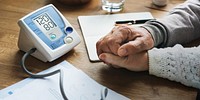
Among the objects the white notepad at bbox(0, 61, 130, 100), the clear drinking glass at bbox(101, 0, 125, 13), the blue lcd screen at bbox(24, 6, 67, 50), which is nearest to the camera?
the white notepad at bbox(0, 61, 130, 100)

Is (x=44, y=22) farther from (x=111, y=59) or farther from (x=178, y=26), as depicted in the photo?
(x=178, y=26)

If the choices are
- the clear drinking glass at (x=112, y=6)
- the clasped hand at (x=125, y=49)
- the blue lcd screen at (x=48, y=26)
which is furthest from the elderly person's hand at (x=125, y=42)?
the clear drinking glass at (x=112, y=6)

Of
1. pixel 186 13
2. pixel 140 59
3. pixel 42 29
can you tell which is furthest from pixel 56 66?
pixel 186 13

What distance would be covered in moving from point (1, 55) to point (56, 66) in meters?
0.15

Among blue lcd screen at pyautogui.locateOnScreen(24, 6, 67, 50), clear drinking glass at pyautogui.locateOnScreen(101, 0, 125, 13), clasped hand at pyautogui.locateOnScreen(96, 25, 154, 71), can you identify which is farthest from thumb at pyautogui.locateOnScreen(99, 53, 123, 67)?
clear drinking glass at pyautogui.locateOnScreen(101, 0, 125, 13)

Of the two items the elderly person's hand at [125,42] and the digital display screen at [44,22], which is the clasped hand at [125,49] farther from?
the digital display screen at [44,22]

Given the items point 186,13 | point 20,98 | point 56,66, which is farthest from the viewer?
point 186,13

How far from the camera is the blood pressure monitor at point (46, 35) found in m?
0.81

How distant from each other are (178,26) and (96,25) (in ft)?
0.79

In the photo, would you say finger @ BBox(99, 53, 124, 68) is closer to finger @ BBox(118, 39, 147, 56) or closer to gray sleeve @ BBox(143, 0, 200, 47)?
finger @ BBox(118, 39, 147, 56)

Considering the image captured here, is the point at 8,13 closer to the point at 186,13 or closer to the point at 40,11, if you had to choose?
the point at 40,11

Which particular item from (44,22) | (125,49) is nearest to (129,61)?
(125,49)

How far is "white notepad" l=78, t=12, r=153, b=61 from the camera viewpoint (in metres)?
0.89

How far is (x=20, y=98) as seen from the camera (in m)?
0.71
